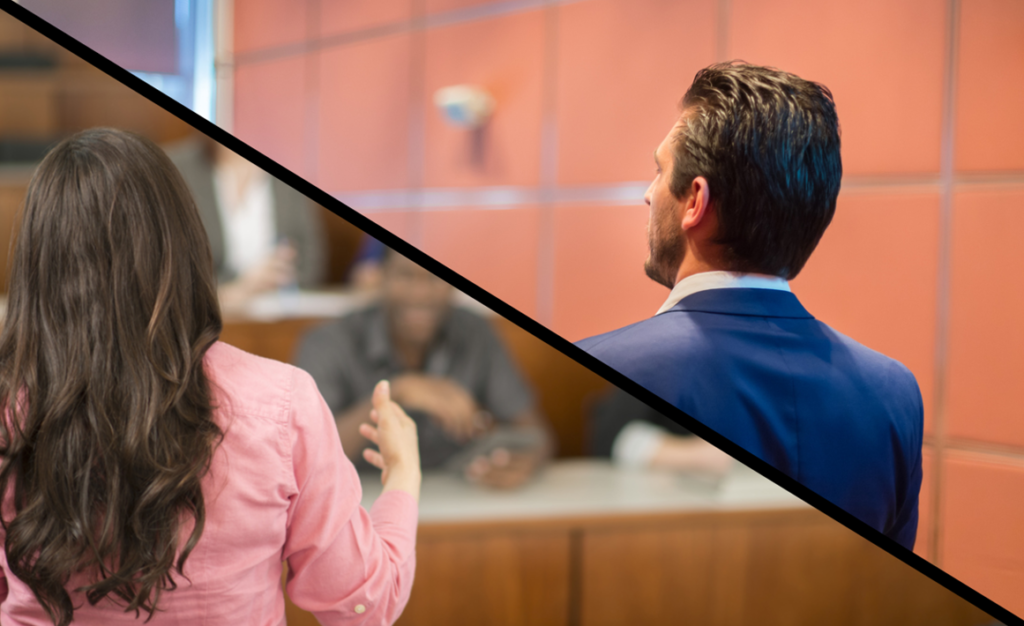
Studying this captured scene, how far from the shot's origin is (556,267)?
512 millimetres

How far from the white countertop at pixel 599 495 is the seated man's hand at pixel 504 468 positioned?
13mm

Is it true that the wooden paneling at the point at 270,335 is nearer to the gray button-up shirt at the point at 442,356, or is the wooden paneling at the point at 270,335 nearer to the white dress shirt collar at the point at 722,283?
the gray button-up shirt at the point at 442,356

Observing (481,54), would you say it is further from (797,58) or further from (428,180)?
(797,58)

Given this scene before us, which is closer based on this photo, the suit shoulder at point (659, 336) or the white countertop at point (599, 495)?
the suit shoulder at point (659, 336)

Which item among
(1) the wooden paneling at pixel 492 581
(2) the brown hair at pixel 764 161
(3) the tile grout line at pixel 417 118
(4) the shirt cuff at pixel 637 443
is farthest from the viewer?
(1) the wooden paneling at pixel 492 581

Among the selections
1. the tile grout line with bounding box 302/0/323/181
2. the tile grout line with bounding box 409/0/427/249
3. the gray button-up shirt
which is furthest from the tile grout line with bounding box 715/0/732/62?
the gray button-up shirt

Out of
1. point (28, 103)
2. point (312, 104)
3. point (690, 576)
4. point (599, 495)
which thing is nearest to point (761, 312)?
point (312, 104)

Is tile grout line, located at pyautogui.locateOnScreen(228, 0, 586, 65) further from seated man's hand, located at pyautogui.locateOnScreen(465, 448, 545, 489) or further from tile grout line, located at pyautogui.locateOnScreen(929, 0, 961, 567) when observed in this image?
seated man's hand, located at pyautogui.locateOnScreen(465, 448, 545, 489)

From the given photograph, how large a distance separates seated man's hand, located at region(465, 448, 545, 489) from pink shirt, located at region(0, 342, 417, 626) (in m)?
0.45

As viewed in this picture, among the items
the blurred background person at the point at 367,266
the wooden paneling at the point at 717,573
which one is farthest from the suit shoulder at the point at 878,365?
the wooden paneling at the point at 717,573

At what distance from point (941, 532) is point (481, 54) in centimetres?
45

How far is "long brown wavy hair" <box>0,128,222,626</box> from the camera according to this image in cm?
44

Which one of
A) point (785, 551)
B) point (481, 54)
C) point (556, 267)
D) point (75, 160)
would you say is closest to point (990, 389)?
point (556, 267)

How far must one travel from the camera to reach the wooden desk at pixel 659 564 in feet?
3.32
